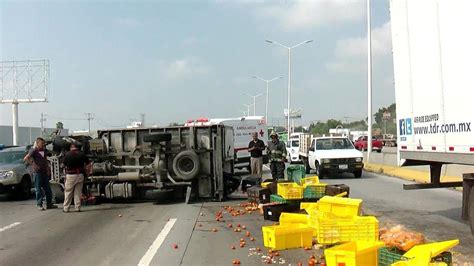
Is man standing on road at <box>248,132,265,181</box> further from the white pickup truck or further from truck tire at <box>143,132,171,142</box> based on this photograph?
the white pickup truck

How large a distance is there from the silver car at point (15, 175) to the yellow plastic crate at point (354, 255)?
12.2 m

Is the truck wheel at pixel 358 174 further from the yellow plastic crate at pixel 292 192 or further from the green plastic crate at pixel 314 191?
the yellow plastic crate at pixel 292 192

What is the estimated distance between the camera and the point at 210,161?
14.3 metres

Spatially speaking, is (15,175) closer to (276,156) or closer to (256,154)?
(256,154)

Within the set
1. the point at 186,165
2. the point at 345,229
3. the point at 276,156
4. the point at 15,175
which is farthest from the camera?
the point at 276,156

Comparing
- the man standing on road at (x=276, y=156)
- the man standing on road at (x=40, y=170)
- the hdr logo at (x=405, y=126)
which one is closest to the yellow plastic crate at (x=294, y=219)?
the hdr logo at (x=405, y=126)

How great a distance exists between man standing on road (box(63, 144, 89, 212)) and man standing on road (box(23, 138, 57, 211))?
0.80 m

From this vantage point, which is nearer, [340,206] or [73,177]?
[340,206]

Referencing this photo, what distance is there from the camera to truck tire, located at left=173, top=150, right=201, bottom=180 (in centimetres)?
Result: 1391

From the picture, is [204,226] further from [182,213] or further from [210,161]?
[210,161]

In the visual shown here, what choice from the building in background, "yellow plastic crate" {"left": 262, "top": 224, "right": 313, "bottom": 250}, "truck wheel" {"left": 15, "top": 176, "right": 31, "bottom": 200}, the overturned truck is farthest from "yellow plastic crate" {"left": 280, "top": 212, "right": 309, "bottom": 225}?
the building in background

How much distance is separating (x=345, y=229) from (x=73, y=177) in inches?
311

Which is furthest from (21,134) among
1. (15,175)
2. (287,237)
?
(287,237)

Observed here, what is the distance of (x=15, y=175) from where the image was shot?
1577cm
